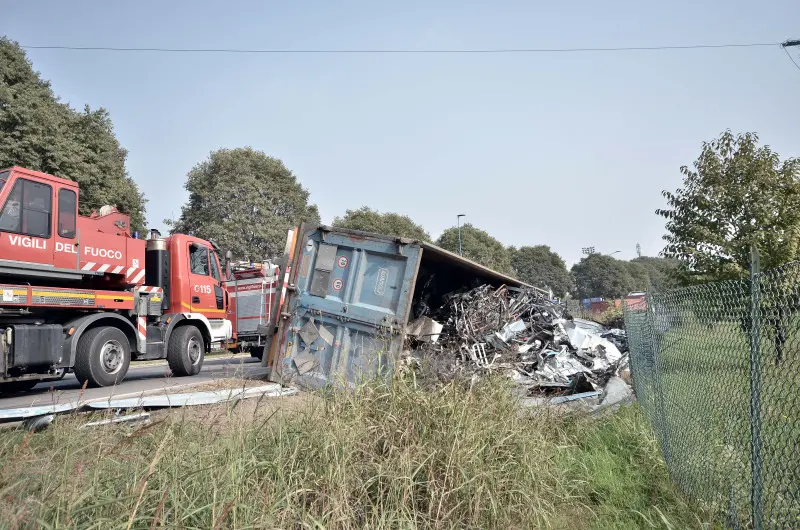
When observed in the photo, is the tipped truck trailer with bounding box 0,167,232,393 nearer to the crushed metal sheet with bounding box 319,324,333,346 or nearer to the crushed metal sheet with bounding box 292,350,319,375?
the crushed metal sheet with bounding box 292,350,319,375

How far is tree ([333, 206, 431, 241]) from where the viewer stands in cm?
3744

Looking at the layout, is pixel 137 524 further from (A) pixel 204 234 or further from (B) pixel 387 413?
(A) pixel 204 234

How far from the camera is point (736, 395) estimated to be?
9.68 ft

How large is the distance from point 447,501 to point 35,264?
7076 mm

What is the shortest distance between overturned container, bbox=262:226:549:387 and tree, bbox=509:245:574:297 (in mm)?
67521

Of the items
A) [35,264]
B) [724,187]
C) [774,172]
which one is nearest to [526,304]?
[724,187]

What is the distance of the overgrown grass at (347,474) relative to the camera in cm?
247

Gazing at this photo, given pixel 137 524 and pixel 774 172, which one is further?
pixel 774 172

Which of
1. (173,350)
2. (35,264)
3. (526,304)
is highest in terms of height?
(526,304)

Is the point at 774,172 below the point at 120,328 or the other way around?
the other way around

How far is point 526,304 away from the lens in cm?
882

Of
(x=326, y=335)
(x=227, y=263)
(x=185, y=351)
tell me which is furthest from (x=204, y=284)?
(x=326, y=335)

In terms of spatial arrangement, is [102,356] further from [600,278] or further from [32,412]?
[600,278]

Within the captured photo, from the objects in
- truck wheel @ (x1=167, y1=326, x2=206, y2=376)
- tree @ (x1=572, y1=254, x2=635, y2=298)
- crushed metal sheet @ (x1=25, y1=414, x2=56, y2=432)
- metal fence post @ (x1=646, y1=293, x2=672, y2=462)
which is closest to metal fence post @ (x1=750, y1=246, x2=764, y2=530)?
metal fence post @ (x1=646, y1=293, x2=672, y2=462)
